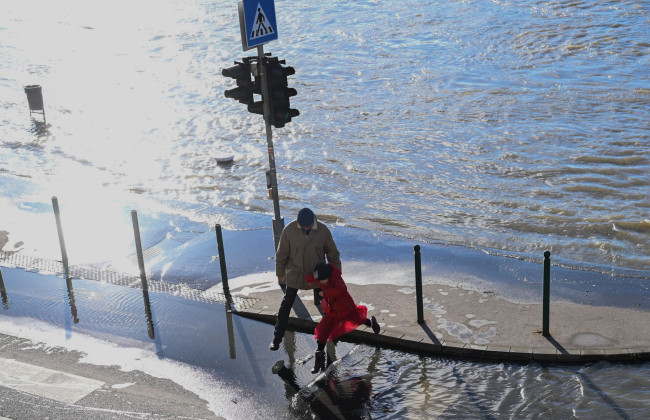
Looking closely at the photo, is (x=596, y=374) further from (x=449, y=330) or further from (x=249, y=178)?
(x=249, y=178)

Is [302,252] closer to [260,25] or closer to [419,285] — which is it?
[419,285]

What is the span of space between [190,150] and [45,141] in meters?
4.51

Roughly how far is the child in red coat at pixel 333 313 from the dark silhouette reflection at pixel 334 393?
0.23 metres

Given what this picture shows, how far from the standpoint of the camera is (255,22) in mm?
9914

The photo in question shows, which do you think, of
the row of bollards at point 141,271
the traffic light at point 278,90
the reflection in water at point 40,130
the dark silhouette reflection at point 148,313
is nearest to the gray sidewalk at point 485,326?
the row of bollards at point 141,271

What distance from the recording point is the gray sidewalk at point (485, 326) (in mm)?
8344

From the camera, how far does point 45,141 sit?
22.5 m

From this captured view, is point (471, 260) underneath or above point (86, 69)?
underneath

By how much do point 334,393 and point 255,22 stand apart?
4.71 m

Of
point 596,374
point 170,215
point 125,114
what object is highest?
point 125,114

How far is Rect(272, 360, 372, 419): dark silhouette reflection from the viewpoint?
7.54 metres

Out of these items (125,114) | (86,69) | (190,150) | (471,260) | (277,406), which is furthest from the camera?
(86,69)

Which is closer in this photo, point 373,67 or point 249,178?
point 249,178

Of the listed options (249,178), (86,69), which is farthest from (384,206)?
(86,69)
